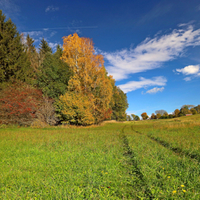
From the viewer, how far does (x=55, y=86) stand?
25.2 meters

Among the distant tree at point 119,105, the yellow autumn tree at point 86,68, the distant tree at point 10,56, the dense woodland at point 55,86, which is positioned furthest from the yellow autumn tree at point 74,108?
the distant tree at point 119,105

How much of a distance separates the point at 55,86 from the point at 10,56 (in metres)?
11.9

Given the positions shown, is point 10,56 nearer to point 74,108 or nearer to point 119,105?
point 74,108

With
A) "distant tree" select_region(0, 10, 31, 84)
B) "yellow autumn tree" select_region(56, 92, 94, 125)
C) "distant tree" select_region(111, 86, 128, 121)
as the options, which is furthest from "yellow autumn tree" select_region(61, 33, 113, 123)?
"distant tree" select_region(111, 86, 128, 121)

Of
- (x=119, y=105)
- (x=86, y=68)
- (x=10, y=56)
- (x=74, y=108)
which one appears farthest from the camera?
(x=119, y=105)

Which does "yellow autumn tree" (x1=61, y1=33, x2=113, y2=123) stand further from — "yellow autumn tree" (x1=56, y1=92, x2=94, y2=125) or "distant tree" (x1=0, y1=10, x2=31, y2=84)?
"distant tree" (x1=0, y1=10, x2=31, y2=84)

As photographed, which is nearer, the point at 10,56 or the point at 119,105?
the point at 10,56

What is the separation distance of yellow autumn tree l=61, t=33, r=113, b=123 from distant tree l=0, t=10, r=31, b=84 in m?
10.00

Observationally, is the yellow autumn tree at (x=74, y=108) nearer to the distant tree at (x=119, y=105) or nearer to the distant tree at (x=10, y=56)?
the distant tree at (x=10, y=56)

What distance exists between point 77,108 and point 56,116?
494 centimetres

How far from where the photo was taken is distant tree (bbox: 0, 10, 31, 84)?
82.5 ft

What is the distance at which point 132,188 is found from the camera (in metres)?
3.59

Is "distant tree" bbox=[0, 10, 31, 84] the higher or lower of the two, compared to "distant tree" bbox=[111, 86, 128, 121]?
higher

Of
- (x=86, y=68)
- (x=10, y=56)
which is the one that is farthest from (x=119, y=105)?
(x=10, y=56)
